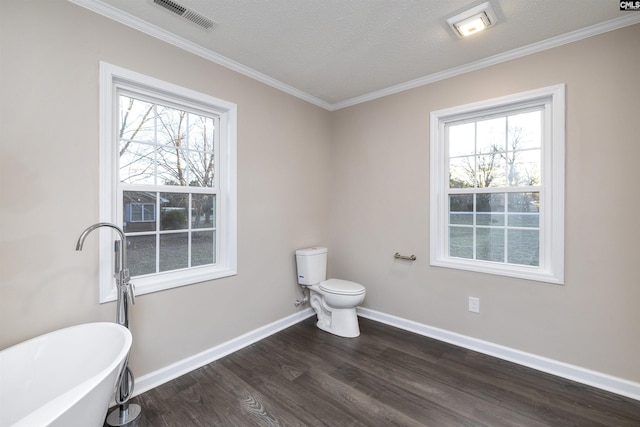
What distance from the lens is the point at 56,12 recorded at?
1.60 metres

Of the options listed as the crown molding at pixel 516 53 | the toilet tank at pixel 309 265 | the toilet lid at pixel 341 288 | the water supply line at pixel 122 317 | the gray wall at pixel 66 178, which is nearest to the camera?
the gray wall at pixel 66 178

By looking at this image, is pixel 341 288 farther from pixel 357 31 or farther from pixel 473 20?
pixel 473 20

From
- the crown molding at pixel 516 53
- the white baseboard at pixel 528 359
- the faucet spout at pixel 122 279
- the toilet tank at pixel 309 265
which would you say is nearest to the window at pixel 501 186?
the crown molding at pixel 516 53

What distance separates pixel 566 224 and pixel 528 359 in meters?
1.08

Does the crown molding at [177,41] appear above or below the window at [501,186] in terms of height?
above

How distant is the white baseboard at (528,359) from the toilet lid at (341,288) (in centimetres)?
52

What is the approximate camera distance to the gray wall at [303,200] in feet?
5.06

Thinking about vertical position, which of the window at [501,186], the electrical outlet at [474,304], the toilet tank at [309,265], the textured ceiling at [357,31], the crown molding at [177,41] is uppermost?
the textured ceiling at [357,31]

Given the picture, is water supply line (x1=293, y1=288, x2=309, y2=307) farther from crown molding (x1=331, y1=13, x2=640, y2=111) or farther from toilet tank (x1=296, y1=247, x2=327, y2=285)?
crown molding (x1=331, y1=13, x2=640, y2=111)

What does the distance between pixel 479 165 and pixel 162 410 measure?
3020 millimetres

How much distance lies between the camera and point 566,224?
6.85 ft

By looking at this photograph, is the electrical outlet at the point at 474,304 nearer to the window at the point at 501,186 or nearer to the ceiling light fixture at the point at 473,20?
the window at the point at 501,186

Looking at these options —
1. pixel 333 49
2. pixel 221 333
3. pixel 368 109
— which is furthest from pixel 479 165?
pixel 221 333

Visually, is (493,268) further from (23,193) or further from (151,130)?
(23,193)
